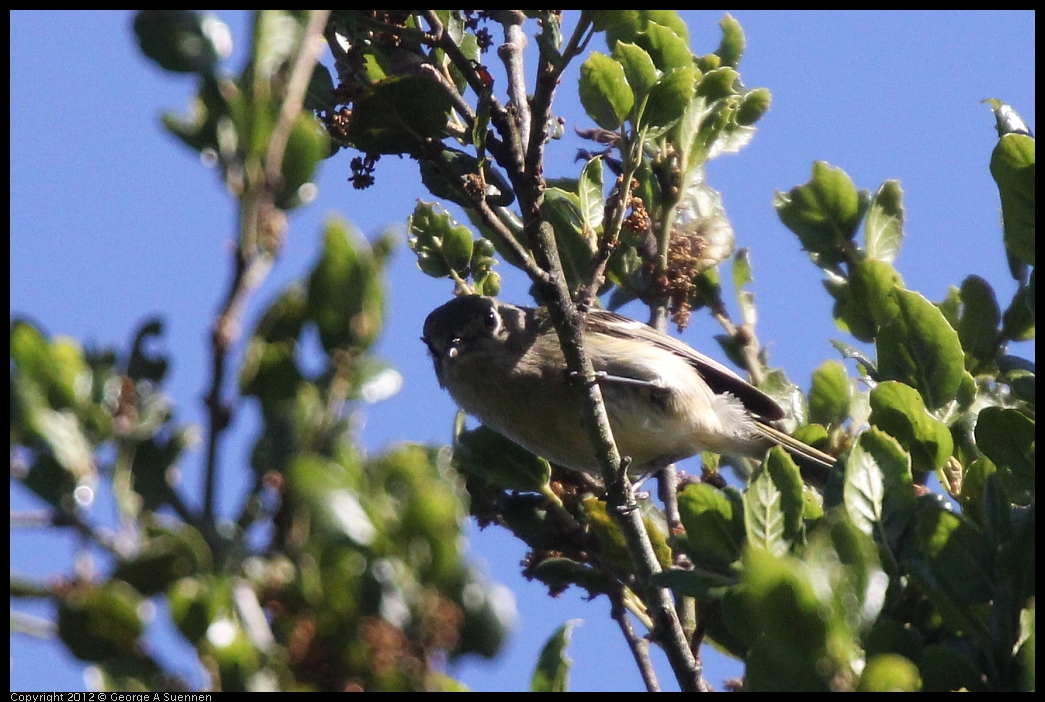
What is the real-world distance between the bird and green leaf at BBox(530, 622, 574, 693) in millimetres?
2648

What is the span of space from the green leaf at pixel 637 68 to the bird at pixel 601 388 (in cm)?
167

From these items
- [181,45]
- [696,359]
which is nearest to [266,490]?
[181,45]

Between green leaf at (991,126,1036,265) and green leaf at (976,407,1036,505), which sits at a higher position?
green leaf at (991,126,1036,265)

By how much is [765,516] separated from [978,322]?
1705mm

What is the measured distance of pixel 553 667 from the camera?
2068mm

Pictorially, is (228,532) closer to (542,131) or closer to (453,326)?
(542,131)

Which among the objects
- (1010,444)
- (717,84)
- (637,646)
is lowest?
(637,646)

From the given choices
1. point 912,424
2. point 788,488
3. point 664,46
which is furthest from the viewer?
point 664,46

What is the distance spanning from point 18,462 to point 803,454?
3.62 metres

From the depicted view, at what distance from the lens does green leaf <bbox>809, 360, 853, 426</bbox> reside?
3.96 m

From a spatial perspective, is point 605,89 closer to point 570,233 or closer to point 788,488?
point 570,233

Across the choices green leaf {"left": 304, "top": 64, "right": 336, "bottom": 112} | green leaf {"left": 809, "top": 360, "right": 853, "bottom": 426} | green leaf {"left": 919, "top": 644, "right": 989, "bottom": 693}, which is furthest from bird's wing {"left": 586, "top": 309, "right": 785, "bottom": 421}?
green leaf {"left": 919, "top": 644, "right": 989, "bottom": 693}

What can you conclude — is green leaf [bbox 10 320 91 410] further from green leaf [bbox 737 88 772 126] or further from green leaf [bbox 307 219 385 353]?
green leaf [bbox 737 88 772 126]

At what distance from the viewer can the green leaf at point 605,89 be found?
3312 millimetres
